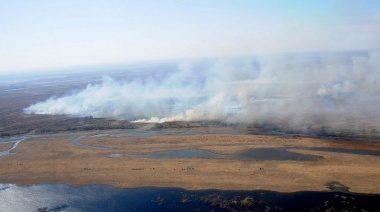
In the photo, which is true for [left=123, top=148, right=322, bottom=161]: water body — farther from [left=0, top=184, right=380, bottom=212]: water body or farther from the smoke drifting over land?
the smoke drifting over land

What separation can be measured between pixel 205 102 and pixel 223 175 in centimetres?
4787

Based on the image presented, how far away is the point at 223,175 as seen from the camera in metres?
41.3

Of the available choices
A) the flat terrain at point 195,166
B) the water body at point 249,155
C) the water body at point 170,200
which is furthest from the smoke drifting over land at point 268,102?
the water body at point 170,200

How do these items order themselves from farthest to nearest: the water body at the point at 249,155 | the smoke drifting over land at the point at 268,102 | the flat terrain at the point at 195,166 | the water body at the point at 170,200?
the smoke drifting over land at the point at 268,102, the water body at the point at 249,155, the flat terrain at the point at 195,166, the water body at the point at 170,200

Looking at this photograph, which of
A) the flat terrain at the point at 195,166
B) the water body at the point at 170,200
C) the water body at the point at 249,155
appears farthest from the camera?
the water body at the point at 249,155

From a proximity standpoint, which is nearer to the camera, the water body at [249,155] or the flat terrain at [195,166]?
the flat terrain at [195,166]

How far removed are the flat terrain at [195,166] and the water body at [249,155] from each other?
4.52 feet

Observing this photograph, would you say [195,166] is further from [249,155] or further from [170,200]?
[170,200]

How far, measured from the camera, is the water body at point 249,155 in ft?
150

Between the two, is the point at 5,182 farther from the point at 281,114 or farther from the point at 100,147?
the point at 281,114

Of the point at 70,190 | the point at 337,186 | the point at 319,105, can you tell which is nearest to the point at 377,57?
Answer: the point at 319,105

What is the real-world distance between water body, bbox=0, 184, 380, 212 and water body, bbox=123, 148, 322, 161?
1087cm

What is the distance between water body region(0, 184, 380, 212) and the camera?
1286 inches

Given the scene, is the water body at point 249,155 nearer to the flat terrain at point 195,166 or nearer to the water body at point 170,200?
the flat terrain at point 195,166
